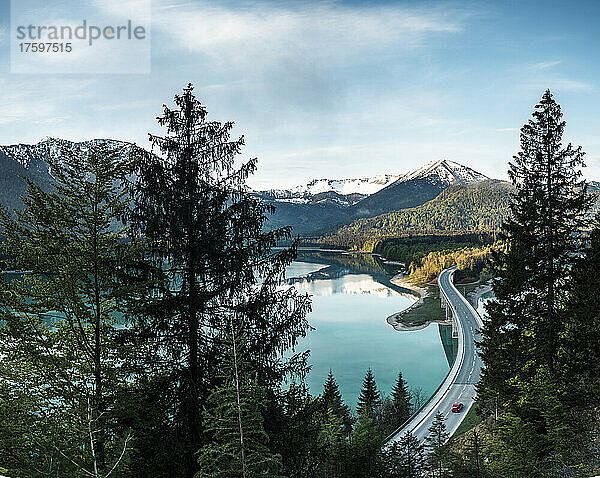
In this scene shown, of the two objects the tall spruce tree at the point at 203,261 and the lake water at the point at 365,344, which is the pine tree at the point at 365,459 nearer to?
the tall spruce tree at the point at 203,261

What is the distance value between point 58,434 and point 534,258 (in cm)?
1091

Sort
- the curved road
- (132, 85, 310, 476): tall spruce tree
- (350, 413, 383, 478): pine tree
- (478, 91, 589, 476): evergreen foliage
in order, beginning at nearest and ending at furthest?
(132, 85, 310, 476): tall spruce tree < (350, 413, 383, 478): pine tree < (478, 91, 589, 476): evergreen foliage < the curved road

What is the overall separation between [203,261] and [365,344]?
35640 mm

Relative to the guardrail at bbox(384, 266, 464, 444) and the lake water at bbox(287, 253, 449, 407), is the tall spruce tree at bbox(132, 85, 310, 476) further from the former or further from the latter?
the lake water at bbox(287, 253, 449, 407)

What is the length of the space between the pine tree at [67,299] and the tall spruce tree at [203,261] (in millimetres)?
532

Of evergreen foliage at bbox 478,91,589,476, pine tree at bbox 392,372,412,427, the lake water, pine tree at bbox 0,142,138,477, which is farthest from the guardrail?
pine tree at bbox 0,142,138,477

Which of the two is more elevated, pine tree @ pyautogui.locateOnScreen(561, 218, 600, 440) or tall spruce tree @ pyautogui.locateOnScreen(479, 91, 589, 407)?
tall spruce tree @ pyautogui.locateOnScreen(479, 91, 589, 407)

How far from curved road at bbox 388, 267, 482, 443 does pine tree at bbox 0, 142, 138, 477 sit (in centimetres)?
1324

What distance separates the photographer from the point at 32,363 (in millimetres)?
5992

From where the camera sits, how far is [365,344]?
40562 millimetres

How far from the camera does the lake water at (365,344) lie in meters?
32.7

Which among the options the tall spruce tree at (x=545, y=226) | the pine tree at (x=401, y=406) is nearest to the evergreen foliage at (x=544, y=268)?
the tall spruce tree at (x=545, y=226)

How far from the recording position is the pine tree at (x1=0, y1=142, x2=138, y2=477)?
18.5 ft

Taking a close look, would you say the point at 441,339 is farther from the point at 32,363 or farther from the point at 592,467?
the point at 32,363
